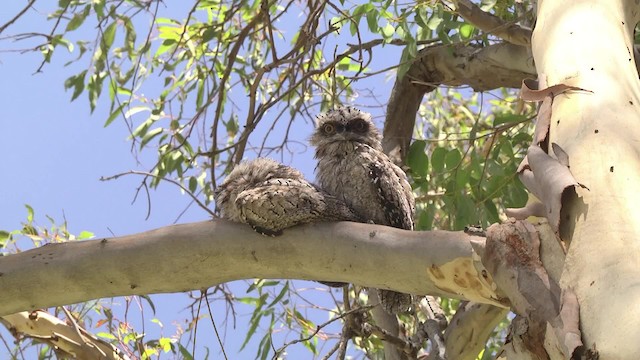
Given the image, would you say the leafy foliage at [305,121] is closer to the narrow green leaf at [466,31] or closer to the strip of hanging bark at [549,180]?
the narrow green leaf at [466,31]

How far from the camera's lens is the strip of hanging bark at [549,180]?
1792 mm

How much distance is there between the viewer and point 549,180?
1.84 metres

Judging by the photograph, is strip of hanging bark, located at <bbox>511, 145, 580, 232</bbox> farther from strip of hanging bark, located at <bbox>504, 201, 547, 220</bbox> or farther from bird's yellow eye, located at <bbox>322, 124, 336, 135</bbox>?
bird's yellow eye, located at <bbox>322, 124, 336, 135</bbox>

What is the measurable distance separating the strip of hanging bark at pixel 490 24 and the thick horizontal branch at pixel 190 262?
1.27 m

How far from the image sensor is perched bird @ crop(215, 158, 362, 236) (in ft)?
7.80

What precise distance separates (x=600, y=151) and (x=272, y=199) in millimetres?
998

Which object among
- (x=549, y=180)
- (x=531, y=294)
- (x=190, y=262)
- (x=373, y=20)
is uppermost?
(x=373, y=20)

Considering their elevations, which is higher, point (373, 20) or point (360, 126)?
point (373, 20)

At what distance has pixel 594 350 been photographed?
5.07 ft

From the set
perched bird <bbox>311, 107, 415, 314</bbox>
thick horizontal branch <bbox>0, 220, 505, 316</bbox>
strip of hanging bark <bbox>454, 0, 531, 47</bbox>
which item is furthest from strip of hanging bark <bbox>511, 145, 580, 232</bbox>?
strip of hanging bark <bbox>454, 0, 531, 47</bbox>

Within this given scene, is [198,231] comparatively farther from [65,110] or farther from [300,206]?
[65,110]

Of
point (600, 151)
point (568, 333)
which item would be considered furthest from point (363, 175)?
point (568, 333)

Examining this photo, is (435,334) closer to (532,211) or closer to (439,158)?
(439,158)

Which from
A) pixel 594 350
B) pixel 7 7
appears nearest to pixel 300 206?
pixel 594 350
